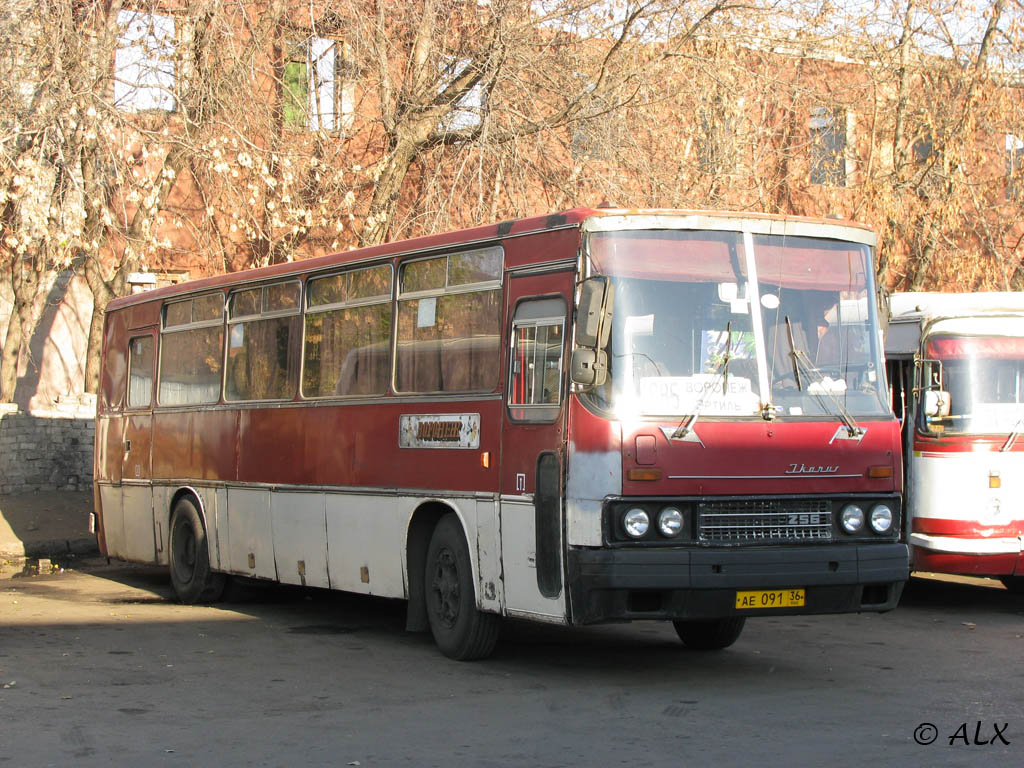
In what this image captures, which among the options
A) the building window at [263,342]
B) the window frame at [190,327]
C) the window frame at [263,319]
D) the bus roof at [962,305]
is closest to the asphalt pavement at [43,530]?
the window frame at [190,327]

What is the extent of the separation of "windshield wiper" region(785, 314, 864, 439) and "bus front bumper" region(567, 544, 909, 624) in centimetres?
79

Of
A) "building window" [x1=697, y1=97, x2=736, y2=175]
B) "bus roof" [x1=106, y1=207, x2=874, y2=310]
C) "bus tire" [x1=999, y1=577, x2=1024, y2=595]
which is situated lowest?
"bus tire" [x1=999, y1=577, x2=1024, y2=595]

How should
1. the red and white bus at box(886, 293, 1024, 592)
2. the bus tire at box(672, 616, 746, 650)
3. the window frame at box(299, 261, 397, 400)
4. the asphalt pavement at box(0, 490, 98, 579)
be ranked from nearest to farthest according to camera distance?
1. the bus tire at box(672, 616, 746, 650)
2. the window frame at box(299, 261, 397, 400)
3. the red and white bus at box(886, 293, 1024, 592)
4. the asphalt pavement at box(0, 490, 98, 579)

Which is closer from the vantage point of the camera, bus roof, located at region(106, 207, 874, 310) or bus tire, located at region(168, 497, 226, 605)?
bus roof, located at region(106, 207, 874, 310)

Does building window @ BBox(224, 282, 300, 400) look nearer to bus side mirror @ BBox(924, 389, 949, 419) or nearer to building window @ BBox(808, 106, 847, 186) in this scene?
bus side mirror @ BBox(924, 389, 949, 419)

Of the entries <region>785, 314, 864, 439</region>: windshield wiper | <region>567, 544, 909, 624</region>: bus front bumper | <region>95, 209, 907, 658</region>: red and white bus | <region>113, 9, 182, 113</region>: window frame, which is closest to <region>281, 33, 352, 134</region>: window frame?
<region>113, 9, 182, 113</region>: window frame

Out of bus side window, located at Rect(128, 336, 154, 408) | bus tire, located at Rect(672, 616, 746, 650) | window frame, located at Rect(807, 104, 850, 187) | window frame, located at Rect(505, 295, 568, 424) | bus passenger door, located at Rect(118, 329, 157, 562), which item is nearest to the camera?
window frame, located at Rect(505, 295, 568, 424)

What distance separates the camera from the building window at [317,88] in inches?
763

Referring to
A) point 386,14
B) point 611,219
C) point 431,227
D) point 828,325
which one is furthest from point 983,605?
point 386,14

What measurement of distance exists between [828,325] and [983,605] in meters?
6.13

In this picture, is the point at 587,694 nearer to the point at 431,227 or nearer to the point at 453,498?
the point at 453,498

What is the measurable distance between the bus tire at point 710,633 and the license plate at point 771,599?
1557 mm

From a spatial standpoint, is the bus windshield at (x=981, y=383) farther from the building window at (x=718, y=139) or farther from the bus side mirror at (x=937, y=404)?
the building window at (x=718, y=139)

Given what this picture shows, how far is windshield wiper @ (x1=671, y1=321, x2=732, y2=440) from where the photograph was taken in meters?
8.73
